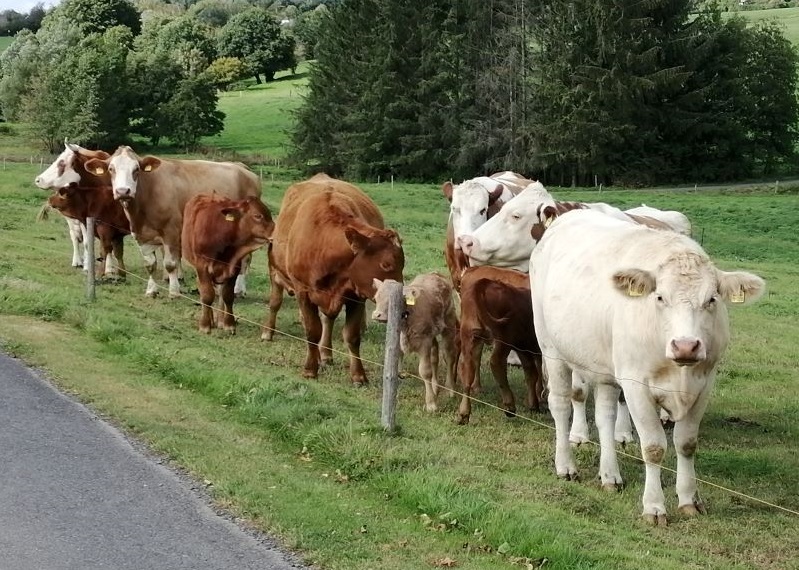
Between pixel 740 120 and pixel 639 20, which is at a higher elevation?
pixel 639 20

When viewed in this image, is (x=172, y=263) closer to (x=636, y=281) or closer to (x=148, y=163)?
(x=148, y=163)

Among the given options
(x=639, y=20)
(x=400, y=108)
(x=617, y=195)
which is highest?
(x=639, y=20)

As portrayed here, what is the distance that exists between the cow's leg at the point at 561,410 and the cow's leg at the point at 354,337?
10.6ft

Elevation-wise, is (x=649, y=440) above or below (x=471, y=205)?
below

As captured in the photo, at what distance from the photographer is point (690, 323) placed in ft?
23.8

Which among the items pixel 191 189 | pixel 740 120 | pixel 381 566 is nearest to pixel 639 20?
pixel 740 120

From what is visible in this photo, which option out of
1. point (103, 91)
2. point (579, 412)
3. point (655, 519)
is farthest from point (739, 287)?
point (103, 91)

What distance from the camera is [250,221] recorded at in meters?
15.5

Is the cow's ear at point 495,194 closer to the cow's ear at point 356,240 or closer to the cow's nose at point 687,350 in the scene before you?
the cow's ear at point 356,240

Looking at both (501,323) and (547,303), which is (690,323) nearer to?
(547,303)

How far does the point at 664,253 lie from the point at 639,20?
52.3 m

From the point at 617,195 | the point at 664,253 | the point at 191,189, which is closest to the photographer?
the point at 664,253

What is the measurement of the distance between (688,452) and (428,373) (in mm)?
3624

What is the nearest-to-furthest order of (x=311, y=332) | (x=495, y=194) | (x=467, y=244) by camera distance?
(x=467, y=244) → (x=311, y=332) → (x=495, y=194)
